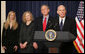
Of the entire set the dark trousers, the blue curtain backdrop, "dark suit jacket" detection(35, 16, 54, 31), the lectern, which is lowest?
the dark trousers

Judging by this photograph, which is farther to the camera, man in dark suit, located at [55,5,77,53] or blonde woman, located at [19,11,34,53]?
blonde woman, located at [19,11,34,53]

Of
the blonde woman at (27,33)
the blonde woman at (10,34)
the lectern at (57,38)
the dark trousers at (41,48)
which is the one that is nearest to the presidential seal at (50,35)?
the lectern at (57,38)

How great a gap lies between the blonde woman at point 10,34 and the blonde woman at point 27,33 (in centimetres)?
13

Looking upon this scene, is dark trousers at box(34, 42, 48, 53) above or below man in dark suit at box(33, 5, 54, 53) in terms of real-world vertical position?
below

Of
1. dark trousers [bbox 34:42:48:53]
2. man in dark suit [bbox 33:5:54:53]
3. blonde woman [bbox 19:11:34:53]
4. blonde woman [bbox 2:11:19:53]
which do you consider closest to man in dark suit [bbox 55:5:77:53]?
man in dark suit [bbox 33:5:54:53]

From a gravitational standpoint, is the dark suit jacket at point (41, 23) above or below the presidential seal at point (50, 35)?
above

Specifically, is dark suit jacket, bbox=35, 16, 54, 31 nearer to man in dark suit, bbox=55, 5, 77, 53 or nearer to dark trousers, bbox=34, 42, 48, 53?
man in dark suit, bbox=55, 5, 77, 53

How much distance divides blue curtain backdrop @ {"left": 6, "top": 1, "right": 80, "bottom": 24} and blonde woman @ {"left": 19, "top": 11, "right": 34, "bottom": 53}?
0.10 meters

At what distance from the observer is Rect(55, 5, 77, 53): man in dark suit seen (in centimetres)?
405

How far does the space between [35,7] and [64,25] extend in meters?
0.66

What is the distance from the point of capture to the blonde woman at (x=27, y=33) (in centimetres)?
417

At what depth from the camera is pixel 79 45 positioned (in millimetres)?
4066

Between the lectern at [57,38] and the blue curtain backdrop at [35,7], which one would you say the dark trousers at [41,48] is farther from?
the blue curtain backdrop at [35,7]

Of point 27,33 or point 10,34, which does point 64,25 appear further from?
point 10,34
